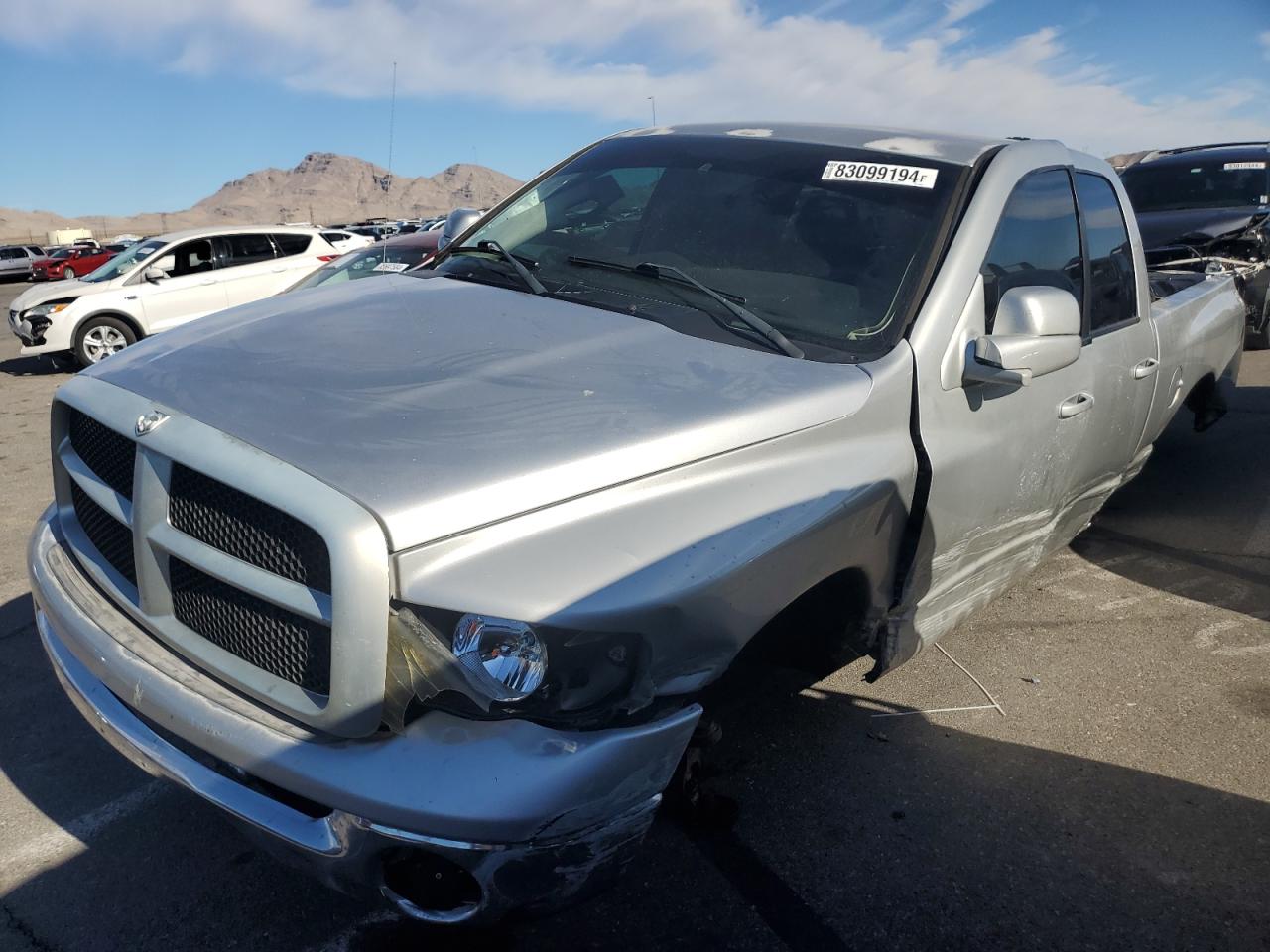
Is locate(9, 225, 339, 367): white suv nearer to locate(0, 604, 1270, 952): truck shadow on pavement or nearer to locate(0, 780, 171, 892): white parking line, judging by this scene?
locate(0, 604, 1270, 952): truck shadow on pavement

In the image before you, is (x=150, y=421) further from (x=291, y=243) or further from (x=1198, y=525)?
(x=291, y=243)

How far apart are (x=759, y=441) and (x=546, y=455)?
0.54m

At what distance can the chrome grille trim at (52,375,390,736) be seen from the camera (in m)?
1.85

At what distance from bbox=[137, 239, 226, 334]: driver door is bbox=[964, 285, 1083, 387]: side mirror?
36.0ft

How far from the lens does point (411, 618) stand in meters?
1.91

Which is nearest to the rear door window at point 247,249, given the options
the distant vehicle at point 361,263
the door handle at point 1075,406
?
the distant vehicle at point 361,263

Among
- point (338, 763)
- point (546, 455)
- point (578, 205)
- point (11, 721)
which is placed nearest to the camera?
point (338, 763)

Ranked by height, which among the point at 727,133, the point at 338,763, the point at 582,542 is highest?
the point at 727,133

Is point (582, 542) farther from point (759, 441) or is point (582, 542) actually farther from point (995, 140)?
point (995, 140)

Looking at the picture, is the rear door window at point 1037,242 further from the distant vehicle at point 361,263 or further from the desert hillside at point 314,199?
the desert hillside at point 314,199

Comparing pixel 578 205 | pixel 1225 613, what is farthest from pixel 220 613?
pixel 1225 613

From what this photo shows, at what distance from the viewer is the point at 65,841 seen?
9.22 feet

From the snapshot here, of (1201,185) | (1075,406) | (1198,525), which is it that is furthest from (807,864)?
(1201,185)

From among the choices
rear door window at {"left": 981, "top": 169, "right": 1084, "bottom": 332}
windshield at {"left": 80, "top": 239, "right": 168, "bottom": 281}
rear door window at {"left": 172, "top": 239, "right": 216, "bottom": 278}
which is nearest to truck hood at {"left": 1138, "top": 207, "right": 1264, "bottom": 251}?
rear door window at {"left": 981, "top": 169, "right": 1084, "bottom": 332}
